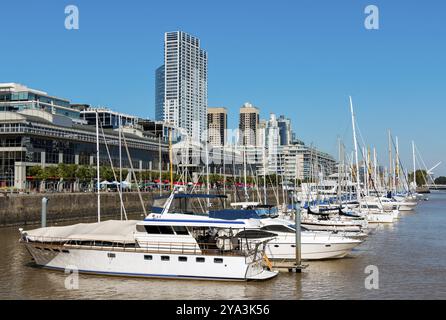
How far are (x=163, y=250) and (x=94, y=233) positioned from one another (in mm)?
4535

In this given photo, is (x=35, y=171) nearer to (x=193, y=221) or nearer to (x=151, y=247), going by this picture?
(x=151, y=247)

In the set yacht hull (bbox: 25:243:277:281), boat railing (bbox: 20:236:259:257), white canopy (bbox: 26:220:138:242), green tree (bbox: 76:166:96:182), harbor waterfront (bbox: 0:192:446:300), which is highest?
green tree (bbox: 76:166:96:182)

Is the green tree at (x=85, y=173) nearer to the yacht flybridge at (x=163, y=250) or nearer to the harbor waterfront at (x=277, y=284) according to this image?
the harbor waterfront at (x=277, y=284)

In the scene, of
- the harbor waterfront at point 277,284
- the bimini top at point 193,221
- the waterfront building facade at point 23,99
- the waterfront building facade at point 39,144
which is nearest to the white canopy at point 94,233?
the bimini top at point 193,221

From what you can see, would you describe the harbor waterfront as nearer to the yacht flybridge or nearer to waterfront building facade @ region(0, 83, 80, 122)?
the yacht flybridge

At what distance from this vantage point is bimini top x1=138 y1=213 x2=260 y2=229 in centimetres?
3300

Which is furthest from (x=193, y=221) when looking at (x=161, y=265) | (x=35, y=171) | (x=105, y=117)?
(x=105, y=117)

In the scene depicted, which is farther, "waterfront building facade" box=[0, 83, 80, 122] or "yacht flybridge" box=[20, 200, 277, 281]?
"waterfront building facade" box=[0, 83, 80, 122]

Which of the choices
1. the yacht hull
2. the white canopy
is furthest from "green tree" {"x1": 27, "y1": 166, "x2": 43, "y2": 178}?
the yacht hull

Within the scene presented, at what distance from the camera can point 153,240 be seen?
108 feet

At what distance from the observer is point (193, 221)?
109ft

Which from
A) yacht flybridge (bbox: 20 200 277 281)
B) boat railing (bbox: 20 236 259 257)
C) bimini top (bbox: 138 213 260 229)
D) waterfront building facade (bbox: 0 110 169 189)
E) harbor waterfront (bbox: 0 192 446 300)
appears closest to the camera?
harbor waterfront (bbox: 0 192 446 300)
